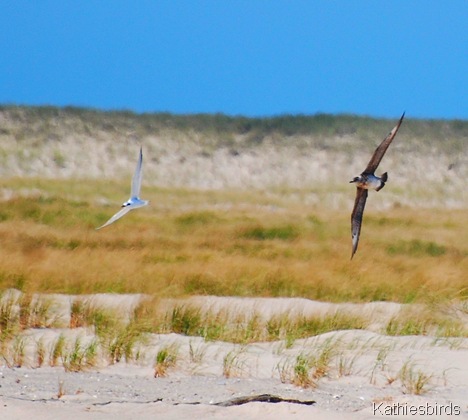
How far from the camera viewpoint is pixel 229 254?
53.6ft

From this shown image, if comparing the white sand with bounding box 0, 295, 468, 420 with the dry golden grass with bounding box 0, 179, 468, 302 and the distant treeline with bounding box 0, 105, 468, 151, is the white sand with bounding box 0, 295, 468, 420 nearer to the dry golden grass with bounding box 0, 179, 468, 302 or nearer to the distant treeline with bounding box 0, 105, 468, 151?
the dry golden grass with bounding box 0, 179, 468, 302

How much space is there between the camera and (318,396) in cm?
743

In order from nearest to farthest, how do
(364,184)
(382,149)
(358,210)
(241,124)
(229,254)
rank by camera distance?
1. (382,149)
2. (364,184)
3. (358,210)
4. (229,254)
5. (241,124)

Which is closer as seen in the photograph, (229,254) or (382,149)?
(382,149)

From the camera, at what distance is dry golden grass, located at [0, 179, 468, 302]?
1305cm

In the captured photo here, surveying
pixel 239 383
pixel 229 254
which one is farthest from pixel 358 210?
pixel 229 254

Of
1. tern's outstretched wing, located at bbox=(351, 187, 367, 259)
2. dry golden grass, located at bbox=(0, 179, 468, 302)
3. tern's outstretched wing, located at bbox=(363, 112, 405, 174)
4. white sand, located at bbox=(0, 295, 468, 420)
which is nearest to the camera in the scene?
white sand, located at bbox=(0, 295, 468, 420)

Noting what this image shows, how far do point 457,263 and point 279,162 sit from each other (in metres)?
28.0

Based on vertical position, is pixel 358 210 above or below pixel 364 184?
below

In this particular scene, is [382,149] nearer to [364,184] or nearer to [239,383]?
[364,184]

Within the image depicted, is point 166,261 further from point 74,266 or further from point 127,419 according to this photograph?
point 127,419

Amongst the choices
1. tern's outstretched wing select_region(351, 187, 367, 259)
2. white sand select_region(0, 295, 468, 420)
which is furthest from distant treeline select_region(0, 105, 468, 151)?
white sand select_region(0, 295, 468, 420)

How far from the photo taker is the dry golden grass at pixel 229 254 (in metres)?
13.1

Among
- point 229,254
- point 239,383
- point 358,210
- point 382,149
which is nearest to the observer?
point 239,383
